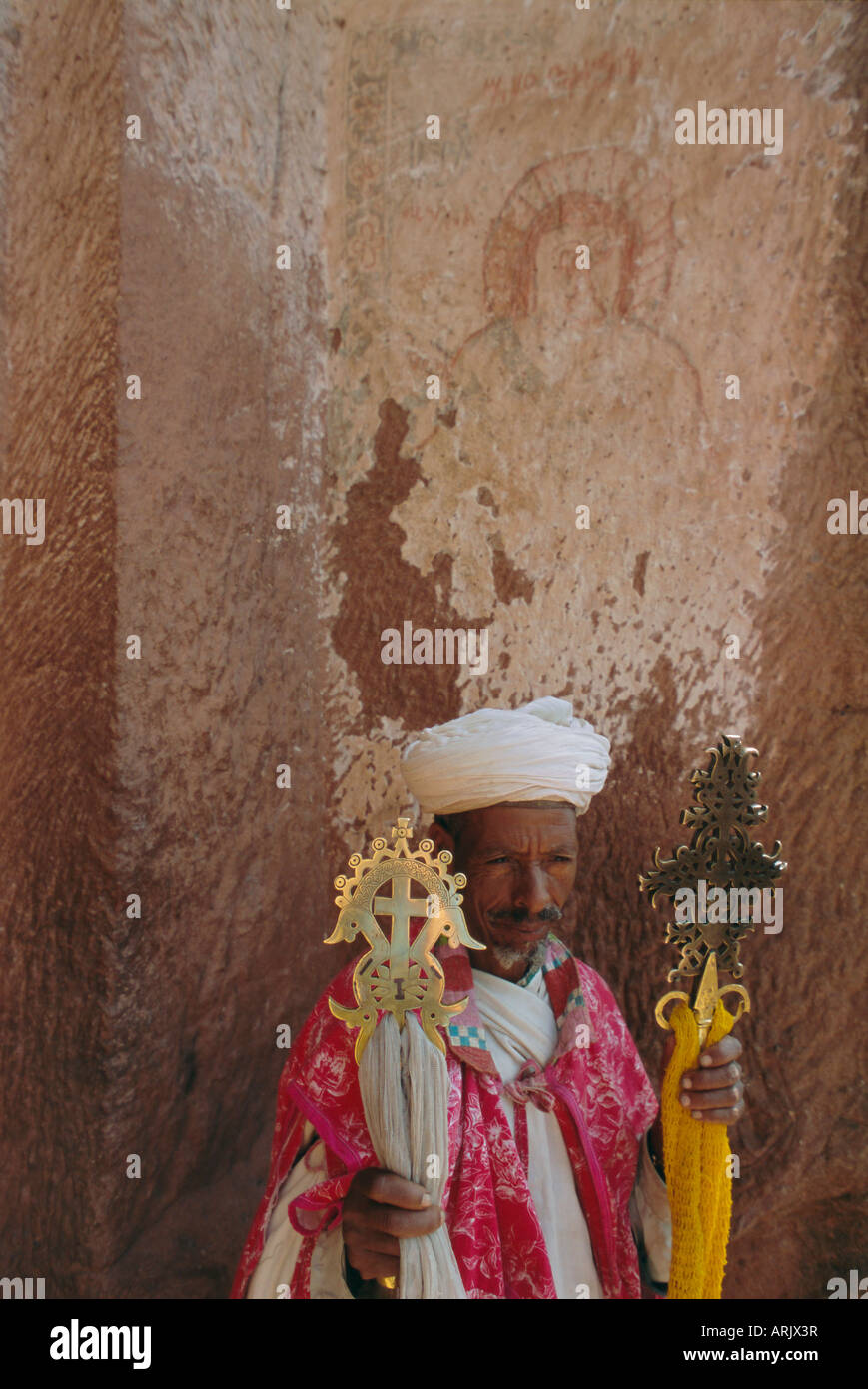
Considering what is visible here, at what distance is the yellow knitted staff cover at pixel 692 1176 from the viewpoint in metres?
1.97

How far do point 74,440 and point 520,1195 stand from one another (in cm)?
184

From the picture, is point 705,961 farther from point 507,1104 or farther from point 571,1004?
point 507,1104

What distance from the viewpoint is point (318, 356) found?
3.03 metres

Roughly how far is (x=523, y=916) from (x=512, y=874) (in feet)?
0.26

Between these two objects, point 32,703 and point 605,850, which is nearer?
point 32,703

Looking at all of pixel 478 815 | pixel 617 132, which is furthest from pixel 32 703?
pixel 617 132

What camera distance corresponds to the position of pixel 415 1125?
5.81ft

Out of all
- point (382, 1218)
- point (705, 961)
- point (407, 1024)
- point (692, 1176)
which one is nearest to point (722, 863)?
point (705, 961)

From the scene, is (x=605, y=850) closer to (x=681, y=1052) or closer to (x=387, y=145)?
(x=681, y=1052)

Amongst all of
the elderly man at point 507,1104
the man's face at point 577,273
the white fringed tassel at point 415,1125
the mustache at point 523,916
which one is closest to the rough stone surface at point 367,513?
the man's face at point 577,273

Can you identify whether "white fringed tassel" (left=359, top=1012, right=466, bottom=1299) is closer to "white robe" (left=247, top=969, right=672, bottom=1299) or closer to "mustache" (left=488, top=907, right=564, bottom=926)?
"white robe" (left=247, top=969, right=672, bottom=1299)

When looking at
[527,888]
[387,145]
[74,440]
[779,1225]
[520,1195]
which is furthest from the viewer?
[387,145]

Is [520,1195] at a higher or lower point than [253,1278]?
higher

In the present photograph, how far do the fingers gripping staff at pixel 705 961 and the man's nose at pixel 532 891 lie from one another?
185mm
